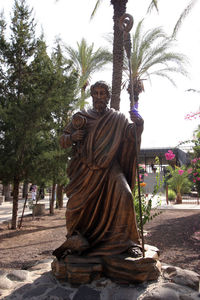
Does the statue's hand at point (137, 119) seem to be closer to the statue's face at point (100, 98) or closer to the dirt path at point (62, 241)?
the statue's face at point (100, 98)

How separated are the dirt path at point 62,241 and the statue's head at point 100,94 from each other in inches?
111

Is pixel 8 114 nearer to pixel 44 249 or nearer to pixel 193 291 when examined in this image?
pixel 44 249

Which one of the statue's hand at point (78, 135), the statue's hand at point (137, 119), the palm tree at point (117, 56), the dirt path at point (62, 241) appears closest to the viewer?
the statue's hand at point (137, 119)

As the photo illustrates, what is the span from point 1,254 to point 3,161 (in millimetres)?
3275

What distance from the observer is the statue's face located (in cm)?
314

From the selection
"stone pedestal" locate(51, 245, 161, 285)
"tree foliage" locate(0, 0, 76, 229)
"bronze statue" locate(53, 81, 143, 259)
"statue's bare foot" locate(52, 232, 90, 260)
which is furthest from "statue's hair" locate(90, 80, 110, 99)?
"tree foliage" locate(0, 0, 76, 229)

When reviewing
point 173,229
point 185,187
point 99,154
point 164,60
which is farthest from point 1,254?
point 185,187

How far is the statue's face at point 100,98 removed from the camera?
3.14 meters

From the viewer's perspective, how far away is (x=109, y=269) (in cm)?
267

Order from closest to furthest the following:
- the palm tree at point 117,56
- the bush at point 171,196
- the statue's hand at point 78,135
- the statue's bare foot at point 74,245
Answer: the statue's bare foot at point 74,245 < the statue's hand at point 78,135 < the palm tree at point 117,56 < the bush at point 171,196

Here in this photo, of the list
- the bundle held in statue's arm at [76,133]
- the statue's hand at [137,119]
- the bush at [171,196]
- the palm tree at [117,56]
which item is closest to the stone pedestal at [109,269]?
the bundle held in statue's arm at [76,133]

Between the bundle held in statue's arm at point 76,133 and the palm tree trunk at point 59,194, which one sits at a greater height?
the bundle held in statue's arm at point 76,133

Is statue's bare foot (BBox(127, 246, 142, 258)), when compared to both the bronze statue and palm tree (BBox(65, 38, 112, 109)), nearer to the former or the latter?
the bronze statue

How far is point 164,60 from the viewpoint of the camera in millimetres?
12875
